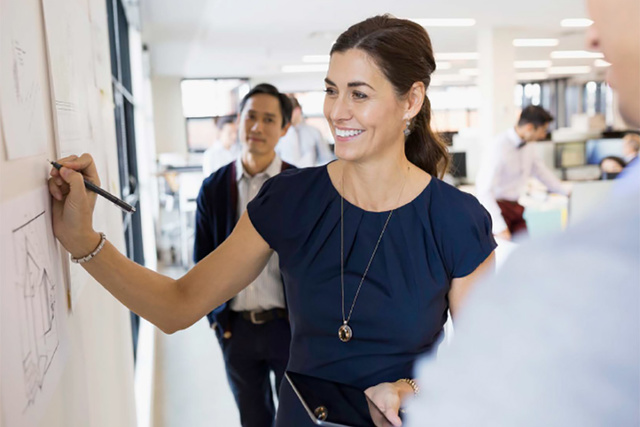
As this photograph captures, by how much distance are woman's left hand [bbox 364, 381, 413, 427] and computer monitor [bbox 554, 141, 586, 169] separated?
904cm

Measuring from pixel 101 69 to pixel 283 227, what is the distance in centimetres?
78

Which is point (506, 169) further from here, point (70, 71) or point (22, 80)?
point (22, 80)

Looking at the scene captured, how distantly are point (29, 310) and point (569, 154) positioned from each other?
9828mm

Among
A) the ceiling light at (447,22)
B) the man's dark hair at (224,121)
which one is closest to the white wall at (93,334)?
the man's dark hair at (224,121)

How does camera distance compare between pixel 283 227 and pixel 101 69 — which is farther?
pixel 101 69

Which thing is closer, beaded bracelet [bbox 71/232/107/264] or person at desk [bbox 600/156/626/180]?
beaded bracelet [bbox 71/232/107/264]

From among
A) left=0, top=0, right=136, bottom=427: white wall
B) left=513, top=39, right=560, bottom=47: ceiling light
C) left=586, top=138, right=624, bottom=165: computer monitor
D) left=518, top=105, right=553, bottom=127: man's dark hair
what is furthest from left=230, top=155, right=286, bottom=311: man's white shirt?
left=513, top=39, right=560, bottom=47: ceiling light

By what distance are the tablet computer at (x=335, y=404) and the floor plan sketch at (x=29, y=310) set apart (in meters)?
0.43

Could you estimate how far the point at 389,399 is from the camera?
113 centimetres

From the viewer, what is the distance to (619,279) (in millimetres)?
362

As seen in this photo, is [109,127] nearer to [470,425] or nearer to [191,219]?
[470,425]

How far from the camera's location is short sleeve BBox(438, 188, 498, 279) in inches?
56.4

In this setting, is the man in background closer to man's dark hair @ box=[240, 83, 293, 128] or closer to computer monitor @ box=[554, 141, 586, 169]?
man's dark hair @ box=[240, 83, 293, 128]

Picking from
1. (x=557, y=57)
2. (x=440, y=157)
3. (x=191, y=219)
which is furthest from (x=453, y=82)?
(x=440, y=157)
